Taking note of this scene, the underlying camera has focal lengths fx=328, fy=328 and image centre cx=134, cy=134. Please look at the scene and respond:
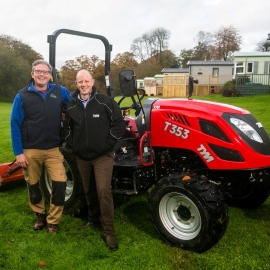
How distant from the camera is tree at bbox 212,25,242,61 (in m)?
48.7

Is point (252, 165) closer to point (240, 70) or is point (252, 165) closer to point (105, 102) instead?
point (105, 102)

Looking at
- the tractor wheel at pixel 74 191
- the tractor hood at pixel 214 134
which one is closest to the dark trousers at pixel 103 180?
the tractor wheel at pixel 74 191

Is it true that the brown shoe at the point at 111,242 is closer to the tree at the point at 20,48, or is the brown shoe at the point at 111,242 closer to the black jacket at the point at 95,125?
the black jacket at the point at 95,125

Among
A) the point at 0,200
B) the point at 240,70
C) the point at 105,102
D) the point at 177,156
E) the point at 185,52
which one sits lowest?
the point at 0,200

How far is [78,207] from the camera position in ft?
12.7

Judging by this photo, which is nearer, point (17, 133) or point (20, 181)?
point (17, 133)

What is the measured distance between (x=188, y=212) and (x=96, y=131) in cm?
118

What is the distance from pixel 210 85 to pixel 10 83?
2220 cm

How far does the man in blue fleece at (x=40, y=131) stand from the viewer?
3264 mm

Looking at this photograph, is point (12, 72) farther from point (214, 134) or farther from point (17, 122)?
point (214, 134)

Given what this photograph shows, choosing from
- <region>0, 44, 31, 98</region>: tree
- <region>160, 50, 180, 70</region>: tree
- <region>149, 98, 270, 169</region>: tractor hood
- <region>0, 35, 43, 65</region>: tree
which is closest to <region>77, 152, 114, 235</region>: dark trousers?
<region>149, 98, 270, 169</region>: tractor hood

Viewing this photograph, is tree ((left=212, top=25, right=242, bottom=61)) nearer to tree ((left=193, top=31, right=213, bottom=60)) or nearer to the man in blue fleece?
tree ((left=193, top=31, right=213, bottom=60))

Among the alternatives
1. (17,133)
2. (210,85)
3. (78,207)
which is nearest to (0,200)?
(78,207)

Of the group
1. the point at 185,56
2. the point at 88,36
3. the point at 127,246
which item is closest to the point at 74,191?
the point at 127,246
